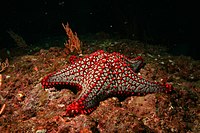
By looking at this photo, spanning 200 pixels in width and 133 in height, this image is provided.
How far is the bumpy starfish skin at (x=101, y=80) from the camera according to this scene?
4.15 metres

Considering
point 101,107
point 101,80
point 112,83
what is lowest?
point 101,107

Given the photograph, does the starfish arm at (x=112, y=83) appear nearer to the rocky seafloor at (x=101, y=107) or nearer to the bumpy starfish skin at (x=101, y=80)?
the bumpy starfish skin at (x=101, y=80)

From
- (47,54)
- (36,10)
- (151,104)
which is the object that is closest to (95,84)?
(151,104)

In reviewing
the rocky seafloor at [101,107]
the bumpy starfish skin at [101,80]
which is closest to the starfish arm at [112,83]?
the bumpy starfish skin at [101,80]

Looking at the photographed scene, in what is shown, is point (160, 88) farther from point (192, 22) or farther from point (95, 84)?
point (192, 22)

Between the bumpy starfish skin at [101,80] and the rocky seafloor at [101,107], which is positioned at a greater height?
the bumpy starfish skin at [101,80]

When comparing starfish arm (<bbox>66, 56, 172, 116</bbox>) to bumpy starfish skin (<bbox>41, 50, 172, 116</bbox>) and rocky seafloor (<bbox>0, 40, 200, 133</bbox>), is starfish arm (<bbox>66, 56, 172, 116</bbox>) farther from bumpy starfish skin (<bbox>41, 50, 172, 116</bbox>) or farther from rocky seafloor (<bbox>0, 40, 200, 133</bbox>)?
rocky seafloor (<bbox>0, 40, 200, 133</bbox>)

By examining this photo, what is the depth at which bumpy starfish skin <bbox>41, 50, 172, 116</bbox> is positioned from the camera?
4.15 m

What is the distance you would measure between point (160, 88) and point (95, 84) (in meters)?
1.62

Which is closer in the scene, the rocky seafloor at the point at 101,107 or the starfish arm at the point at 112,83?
the rocky seafloor at the point at 101,107

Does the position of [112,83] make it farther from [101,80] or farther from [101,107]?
[101,107]

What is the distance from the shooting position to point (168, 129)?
3.84m

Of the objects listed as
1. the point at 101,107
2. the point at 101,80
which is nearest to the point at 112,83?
the point at 101,80

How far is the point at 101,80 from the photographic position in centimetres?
430
